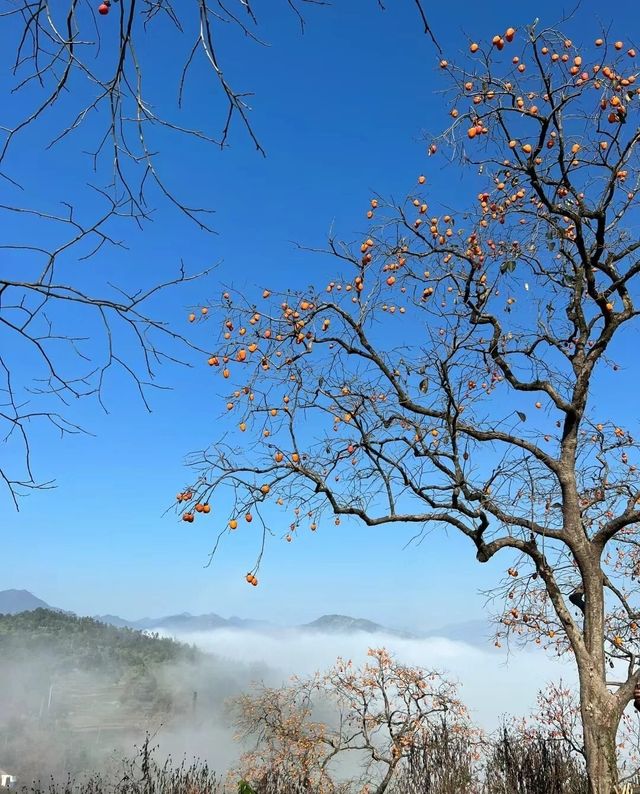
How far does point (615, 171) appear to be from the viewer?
4844 millimetres

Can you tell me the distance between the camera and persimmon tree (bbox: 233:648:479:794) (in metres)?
9.65

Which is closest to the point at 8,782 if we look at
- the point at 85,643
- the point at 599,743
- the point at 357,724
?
the point at 357,724

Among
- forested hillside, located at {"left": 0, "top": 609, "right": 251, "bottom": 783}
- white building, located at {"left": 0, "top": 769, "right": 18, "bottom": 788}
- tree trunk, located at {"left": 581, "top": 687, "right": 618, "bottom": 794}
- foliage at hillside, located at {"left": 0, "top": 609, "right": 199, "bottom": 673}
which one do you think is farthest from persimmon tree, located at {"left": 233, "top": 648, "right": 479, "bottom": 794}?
foliage at hillside, located at {"left": 0, "top": 609, "right": 199, "bottom": 673}

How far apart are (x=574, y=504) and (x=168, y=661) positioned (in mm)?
44490

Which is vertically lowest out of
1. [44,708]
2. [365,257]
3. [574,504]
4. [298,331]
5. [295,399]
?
[44,708]

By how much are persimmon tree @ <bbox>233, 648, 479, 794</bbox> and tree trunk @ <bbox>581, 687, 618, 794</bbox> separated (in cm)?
518

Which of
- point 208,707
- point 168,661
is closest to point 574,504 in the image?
point 208,707

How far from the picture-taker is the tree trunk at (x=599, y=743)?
4.13m

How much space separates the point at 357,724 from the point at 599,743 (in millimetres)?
7127

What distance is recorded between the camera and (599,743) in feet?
14.0

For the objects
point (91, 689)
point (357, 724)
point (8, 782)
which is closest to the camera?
point (357, 724)

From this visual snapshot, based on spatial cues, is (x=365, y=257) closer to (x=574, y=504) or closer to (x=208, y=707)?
(x=574, y=504)

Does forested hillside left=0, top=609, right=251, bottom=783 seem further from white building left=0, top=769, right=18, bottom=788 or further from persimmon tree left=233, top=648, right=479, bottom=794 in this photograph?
persimmon tree left=233, top=648, right=479, bottom=794

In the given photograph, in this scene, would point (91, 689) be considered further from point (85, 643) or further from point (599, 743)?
point (599, 743)
